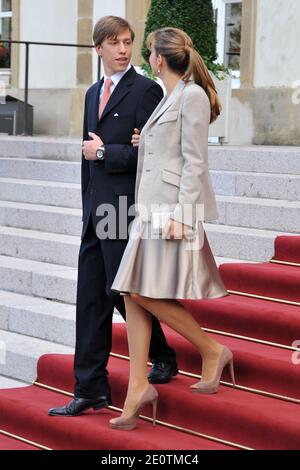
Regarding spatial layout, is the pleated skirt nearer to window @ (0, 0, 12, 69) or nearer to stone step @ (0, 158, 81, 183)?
stone step @ (0, 158, 81, 183)

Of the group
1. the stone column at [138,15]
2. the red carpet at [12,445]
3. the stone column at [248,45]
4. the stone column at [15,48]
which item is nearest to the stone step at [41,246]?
the red carpet at [12,445]

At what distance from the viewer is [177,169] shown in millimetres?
5441

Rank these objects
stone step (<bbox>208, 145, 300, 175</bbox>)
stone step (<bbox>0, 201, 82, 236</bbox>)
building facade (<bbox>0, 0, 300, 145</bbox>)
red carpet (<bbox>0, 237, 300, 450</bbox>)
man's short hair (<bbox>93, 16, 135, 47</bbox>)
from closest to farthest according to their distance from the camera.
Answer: red carpet (<bbox>0, 237, 300, 450</bbox>) < man's short hair (<bbox>93, 16, 135, 47</bbox>) < stone step (<bbox>208, 145, 300, 175</bbox>) < stone step (<bbox>0, 201, 82, 236</bbox>) < building facade (<bbox>0, 0, 300, 145</bbox>)

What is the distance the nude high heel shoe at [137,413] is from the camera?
18.1 ft

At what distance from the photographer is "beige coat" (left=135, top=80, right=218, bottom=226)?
536 centimetres

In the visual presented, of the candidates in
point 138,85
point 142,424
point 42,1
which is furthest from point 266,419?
point 42,1

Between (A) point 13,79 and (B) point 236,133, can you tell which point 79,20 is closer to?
(A) point 13,79

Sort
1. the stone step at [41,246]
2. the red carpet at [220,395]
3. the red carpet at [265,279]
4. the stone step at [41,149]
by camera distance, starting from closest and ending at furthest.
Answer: the red carpet at [220,395], the red carpet at [265,279], the stone step at [41,246], the stone step at [41,149]

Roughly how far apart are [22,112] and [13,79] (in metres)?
1.74

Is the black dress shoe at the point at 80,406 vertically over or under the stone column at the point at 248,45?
under

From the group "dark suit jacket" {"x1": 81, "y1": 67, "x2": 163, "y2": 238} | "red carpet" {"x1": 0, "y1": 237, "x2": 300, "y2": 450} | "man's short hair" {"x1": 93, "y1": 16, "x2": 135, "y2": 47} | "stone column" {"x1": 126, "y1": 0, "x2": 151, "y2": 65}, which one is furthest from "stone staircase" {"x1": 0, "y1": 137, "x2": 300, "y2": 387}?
"stone column" {"x1": 126, "y1": 0, "x2": 151, "y2": 65}

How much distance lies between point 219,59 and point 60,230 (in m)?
5.45

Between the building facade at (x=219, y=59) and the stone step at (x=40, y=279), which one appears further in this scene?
the building facade at (x=219, y=59)

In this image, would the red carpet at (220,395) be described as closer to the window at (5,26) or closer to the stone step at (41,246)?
the stone step at (41,246)
